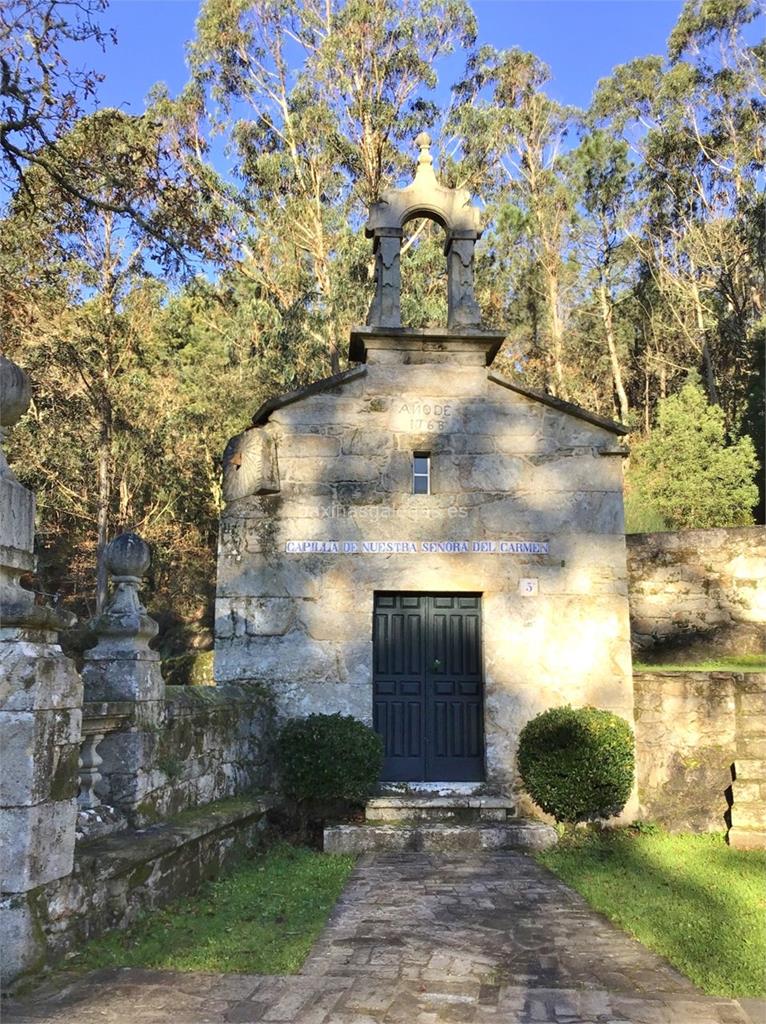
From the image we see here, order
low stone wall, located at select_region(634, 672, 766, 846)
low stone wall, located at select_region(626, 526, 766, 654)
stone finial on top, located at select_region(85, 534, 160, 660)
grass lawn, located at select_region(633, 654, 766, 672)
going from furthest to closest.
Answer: low stone wall, located at select_region(626, 526, 766, 654)
grass lawn, located at select_region(633, 654, 766, 672)
low stone wall, located at select_region(634, 672, 766, 846)
stone finial on top, located at select_region(85, 534, 160, 660)

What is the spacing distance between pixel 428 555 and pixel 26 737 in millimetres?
5500

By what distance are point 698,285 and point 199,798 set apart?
22.2 meters

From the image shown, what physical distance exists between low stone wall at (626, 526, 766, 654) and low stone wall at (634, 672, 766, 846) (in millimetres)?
3864

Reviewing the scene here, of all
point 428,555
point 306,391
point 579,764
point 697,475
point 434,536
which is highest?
point 697,475

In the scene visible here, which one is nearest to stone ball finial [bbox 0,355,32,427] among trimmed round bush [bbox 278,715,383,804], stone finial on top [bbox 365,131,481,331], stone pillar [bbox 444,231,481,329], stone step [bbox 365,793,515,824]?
trimmed round bush [bbox 278,715,383,804]

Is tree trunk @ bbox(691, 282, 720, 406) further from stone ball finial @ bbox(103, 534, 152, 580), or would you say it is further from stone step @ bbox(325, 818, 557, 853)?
stone ball finial @ bbox(103, 534, 152, 580)

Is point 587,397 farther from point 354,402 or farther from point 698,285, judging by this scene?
point 354,402

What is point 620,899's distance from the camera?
595 centimetres

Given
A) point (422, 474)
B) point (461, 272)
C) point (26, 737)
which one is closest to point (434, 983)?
point (26, 737)

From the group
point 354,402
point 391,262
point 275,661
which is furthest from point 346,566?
point 391,262

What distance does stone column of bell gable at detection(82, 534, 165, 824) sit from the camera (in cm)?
552

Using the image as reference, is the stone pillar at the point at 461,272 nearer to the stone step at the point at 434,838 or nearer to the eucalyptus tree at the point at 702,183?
the stone step at the point at 434,838

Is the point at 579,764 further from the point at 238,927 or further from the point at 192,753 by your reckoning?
the point at 238,927

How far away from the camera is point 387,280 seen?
32.0 feet
